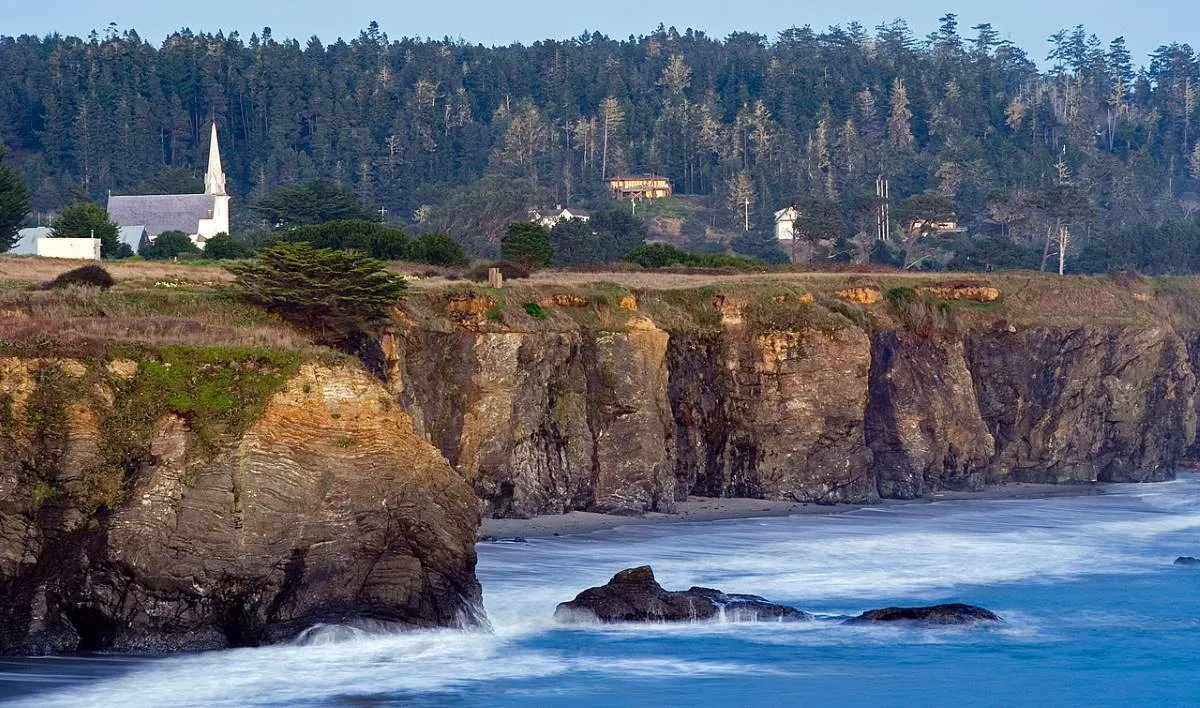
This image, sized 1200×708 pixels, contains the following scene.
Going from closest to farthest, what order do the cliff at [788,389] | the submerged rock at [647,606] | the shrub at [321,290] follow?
the submerged rock at [647,606] < the shrub at [321,290] < the cliff at [788,389]

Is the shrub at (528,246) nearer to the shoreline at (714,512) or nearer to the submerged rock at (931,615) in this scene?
the shoreline at (714,512)

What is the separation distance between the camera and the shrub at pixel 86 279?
1591 inches

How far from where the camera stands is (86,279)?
4188 centimetres

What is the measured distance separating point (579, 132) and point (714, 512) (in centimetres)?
11735

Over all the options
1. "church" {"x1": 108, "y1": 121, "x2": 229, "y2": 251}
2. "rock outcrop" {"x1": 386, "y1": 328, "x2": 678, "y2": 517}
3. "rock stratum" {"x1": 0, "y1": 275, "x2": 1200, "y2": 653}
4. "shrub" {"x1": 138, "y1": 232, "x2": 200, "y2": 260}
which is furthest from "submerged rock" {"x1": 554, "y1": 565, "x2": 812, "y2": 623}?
"church" {"x1": 108, "y1": 121, "x2": 229, "y2": 251}

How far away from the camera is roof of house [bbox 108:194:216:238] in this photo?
109 m

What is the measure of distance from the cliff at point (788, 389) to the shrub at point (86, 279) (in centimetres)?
688

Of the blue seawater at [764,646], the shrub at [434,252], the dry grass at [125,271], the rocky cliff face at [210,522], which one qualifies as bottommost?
the blue seawater at [764,646]

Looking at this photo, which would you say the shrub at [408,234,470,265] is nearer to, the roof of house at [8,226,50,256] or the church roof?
the roof of house at [8,226,50,256]

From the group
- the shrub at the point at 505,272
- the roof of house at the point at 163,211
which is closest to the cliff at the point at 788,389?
the shrub at the point at 505,272

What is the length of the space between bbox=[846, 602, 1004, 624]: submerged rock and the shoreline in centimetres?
993

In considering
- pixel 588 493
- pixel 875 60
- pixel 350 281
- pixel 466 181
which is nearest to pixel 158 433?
pixel 350 281

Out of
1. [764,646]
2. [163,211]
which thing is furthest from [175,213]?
[764,646]

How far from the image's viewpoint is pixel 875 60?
19588cm
